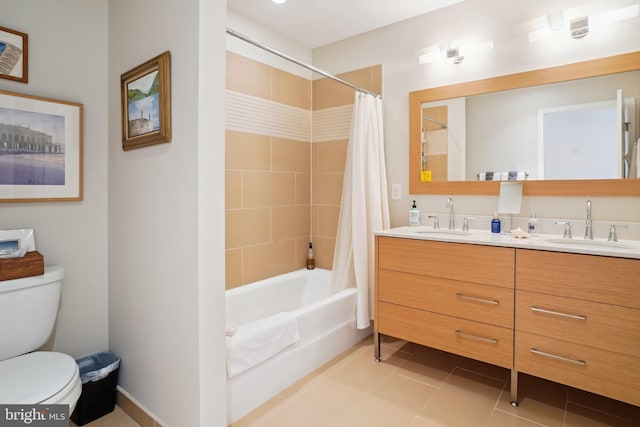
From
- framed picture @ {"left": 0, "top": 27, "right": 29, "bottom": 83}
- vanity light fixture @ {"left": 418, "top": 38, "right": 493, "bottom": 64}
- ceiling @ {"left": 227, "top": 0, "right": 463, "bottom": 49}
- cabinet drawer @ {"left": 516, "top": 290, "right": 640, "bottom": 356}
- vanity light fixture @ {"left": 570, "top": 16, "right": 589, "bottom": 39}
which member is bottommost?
cabinet drawer @ {"left": 516, "top": 290, "right": 640, "bottom": 356}

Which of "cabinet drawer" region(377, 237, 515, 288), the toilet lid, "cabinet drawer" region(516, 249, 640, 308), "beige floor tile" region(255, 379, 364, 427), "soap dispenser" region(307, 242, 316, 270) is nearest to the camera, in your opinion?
the toilet lid

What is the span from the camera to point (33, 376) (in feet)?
4.44

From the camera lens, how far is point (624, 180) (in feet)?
6.28

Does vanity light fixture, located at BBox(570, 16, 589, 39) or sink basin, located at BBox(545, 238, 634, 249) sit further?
vanity light fixture, located at BBox(570, 16, 589, 39)

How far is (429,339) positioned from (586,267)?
92 cm

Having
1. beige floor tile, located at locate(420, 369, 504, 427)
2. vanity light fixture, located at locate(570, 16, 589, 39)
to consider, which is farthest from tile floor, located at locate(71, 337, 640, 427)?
vanity light fixture, located at locate(570, 16, 589, 39)

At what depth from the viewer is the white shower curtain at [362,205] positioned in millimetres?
2594

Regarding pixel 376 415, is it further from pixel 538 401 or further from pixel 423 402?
pixel 538 401

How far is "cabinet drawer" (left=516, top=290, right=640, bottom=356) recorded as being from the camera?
A: 1.54 meters

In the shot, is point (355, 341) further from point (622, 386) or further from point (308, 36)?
point (308, 36)

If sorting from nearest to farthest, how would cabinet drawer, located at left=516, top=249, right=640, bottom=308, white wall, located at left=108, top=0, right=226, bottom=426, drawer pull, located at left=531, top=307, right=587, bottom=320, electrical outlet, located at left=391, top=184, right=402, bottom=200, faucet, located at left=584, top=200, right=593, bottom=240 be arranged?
white wall, located at left=108, top=0, right=226, bottom=426 < cabinet drawer, located at left=516, top=249, right=640, bottom=308 < drawer pull, located at left=531, top=307, right=587, bottom=320 < faucet, located at left=584, top=200, right=593, bottom=240 < electrical outlet, located at left=391, top=184, right=402, bottom=200

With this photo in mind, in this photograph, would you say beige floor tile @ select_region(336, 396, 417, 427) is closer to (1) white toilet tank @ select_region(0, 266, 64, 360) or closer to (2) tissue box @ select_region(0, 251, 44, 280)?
(1) white toilet tank @ select_region(0, 266, 64, 360)

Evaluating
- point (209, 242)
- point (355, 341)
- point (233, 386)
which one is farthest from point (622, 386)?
point (209, 242)

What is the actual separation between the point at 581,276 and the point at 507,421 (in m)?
0.81
